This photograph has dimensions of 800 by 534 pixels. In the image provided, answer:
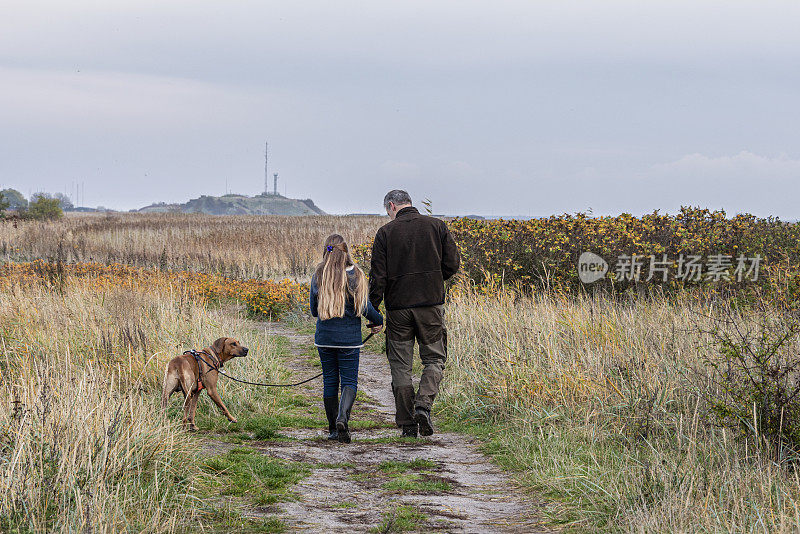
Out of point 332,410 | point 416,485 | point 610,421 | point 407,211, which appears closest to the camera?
point 416,485

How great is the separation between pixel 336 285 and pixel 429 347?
1.25 metres

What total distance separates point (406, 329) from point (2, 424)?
3678 millimetres

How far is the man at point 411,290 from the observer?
7441mm

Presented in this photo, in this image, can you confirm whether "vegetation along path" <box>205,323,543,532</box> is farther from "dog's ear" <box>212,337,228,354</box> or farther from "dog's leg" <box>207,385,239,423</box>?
"dog's ear" <box>212,337,228,354</box>

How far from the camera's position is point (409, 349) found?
7.67 meters

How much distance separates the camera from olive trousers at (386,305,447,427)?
753 cm

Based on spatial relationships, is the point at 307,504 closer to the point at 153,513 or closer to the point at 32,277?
the point at 153,513

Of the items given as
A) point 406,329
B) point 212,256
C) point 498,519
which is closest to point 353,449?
point 406,329

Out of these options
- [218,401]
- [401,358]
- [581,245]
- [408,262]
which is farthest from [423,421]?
[581,245]

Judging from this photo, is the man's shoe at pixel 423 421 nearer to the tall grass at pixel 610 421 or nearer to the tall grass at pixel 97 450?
the tall grass at pixel 610 421

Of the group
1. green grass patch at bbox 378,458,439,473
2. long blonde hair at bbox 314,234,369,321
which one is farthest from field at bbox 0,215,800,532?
long blonde hair at bbox 314,234,369,321

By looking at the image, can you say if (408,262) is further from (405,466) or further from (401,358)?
(405,466)

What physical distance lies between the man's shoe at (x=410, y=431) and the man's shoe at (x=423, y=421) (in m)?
0.06

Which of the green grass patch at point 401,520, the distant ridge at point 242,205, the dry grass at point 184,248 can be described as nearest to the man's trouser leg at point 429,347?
the green grass patch at point 401,520
